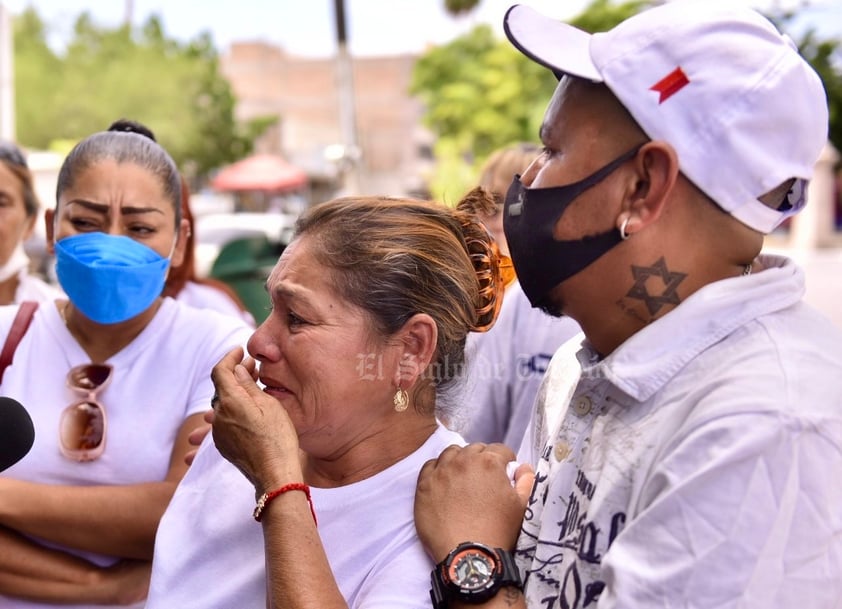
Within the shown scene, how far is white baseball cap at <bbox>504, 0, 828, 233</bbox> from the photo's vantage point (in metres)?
1.47

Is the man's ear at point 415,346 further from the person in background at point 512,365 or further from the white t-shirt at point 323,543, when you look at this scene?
the person in background at point 512,365

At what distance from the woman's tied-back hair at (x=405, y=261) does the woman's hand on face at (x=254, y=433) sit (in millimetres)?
288

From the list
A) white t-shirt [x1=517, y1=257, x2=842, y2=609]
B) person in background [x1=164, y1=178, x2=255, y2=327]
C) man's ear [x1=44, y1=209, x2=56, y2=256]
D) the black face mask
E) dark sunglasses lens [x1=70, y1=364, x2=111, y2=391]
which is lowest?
person in background [x1=164, y1=178, x2=255, y2=327]

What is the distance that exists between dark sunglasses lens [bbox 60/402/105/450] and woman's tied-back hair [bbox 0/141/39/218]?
1.67 meters

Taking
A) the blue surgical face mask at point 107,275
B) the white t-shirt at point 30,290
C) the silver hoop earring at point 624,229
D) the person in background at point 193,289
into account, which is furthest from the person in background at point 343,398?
the white t-shirt at point 30,290

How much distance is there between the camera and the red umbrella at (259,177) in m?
34.9

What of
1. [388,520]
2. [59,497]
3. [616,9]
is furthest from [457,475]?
[616,9]

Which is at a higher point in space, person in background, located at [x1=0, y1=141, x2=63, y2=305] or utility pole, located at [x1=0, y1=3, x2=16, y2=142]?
person in background, located at [x1=0, y1=141, x2=63, y2=305]

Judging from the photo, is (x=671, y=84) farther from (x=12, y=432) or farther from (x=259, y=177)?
(x=259, y=177)

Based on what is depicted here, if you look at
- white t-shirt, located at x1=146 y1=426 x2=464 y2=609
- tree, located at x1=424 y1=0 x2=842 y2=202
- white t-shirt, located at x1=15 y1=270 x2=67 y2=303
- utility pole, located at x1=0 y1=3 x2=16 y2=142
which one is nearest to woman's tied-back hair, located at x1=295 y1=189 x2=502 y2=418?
white t-shirt, located at x1=146 y1=426 x2=464 y2=609

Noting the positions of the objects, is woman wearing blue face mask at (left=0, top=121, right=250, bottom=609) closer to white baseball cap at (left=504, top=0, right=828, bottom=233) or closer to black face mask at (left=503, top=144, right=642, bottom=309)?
black face mask at (left=503, top=144, right=642, bottom=309)

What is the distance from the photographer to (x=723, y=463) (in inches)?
51.6

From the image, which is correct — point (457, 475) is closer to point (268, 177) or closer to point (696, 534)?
point (696, 534)

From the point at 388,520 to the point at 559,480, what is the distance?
45cm
